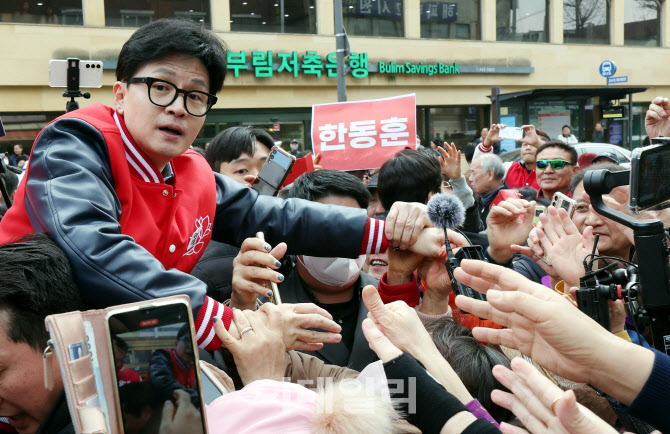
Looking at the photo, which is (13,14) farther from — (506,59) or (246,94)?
(506,59)

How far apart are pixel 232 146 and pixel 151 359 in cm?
258

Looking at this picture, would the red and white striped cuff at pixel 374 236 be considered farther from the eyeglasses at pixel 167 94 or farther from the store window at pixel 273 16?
the store window at pixel 273 16

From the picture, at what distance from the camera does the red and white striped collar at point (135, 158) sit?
5.92ft

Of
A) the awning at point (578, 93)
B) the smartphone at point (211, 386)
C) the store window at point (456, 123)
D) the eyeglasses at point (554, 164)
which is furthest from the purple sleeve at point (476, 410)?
the store window at point (456, 123)

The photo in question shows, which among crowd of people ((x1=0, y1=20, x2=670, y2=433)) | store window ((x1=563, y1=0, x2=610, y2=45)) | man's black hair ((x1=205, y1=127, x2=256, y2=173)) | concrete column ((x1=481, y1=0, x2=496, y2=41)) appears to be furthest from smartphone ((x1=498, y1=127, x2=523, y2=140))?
store window ((x1=563, y1=0, x2=610, y2=45))

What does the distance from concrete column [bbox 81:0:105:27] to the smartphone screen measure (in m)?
Answer: 15.5

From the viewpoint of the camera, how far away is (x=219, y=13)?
1630cm

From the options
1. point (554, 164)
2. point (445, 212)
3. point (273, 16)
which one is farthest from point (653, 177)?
point (273, 16)

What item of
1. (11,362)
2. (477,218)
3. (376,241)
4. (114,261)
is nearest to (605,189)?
(376,241)

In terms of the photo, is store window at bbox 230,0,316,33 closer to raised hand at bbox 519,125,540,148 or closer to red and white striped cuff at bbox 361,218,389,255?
raised hand at bbox 519,125,540,148

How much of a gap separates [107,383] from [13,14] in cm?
1577

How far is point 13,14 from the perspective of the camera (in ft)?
46.8

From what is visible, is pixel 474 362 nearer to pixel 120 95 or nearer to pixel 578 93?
pixel 120 95

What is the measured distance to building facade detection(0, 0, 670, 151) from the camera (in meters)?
14.6
